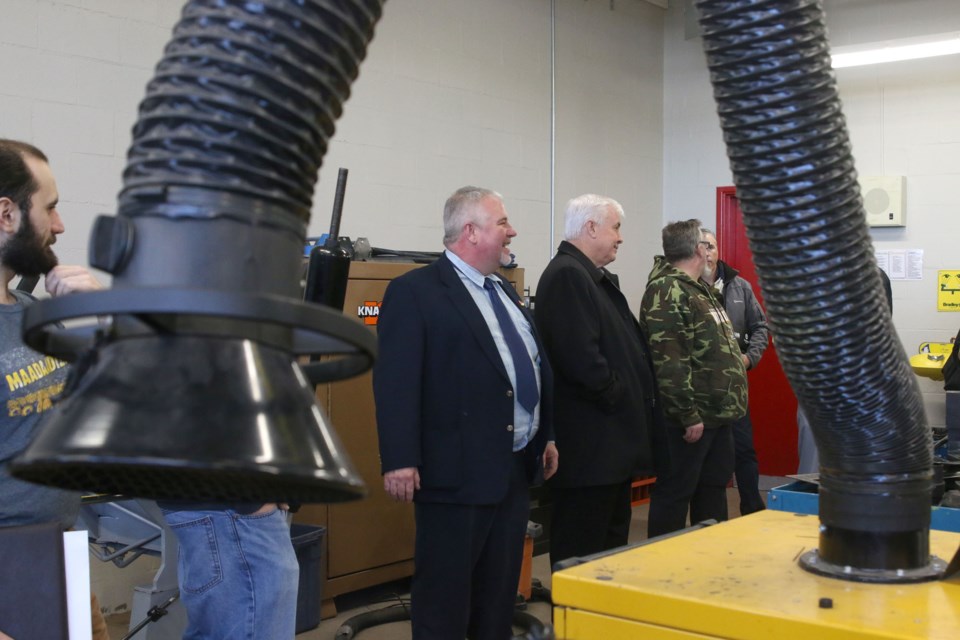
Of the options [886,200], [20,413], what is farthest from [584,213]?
[886,200]

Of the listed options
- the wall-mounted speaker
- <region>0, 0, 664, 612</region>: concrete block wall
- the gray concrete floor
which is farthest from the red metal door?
the gray concrete floor

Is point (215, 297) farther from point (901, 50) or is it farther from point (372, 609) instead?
point (901, 50)

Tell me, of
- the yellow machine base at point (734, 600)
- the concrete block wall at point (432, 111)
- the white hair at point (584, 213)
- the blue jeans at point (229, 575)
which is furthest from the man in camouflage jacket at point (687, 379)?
the yellow machine base at point (734, 600)

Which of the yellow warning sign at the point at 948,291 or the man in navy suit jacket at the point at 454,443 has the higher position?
the yellow warning sign at the point at 948,291

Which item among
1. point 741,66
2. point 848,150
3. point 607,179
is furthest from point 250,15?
point 607,179

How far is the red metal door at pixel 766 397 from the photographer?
7.59m

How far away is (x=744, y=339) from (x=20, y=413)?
4.93 metres

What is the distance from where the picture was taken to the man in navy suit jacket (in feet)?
10.1

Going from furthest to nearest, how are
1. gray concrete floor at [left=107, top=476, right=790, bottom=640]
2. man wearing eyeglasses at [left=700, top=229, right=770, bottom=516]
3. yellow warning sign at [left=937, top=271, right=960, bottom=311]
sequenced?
yellow warning sign at [left=937, top=271, right=960, bottom=311], man wearing eyeglasses at [left=700, top=229, right=770, bottom=516], gray concrete floor at [left=107, top=476, right=790, bottom=640]

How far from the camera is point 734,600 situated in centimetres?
119

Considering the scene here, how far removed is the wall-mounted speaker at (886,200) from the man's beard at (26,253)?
6062 mm

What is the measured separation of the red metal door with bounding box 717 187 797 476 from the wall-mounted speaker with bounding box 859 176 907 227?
35.7 inches

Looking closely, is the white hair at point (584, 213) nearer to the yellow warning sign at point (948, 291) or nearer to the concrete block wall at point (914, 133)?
the concrete block wall at point (914, 133)

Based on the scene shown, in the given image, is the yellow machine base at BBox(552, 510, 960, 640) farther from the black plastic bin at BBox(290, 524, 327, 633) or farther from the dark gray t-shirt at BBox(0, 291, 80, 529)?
the black plastic bin at BBox(290, 524, 327, 633)
